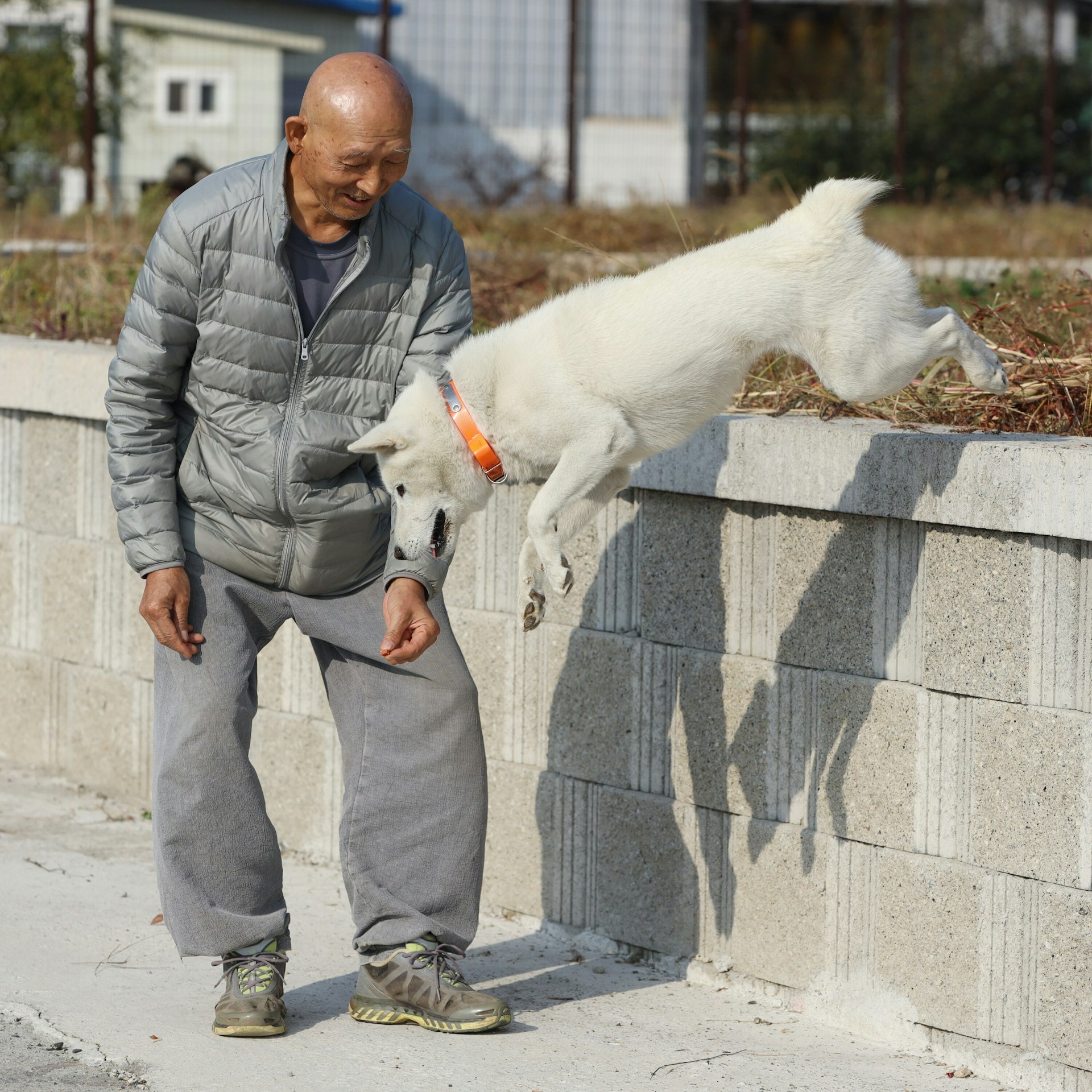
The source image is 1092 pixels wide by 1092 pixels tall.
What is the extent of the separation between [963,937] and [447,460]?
1.59 metres

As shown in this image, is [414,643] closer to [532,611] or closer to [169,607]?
[532,611]

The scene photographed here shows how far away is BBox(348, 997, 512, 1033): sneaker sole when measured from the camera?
Result: 3.64 metres

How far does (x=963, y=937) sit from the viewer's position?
353 cm

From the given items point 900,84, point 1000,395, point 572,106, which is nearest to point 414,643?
point 1000,395

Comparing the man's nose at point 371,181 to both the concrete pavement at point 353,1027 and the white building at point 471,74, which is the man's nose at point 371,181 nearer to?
the concrete pavement at point 353,1027

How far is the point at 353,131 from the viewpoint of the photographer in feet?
10.5

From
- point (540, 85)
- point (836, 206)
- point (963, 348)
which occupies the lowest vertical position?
point (963, 348)

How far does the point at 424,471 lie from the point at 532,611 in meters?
0.40

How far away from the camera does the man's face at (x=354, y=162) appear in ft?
10.5

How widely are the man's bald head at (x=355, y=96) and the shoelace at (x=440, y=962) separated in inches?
74.2

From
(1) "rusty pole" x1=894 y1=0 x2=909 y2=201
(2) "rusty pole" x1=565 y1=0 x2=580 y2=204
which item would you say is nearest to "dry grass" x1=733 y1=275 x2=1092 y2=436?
(2) "rusty pole" x1=565 y1=0 x2=580 y2=204

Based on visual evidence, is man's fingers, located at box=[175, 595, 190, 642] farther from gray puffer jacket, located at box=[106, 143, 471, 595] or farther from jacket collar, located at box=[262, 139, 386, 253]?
jacket collar, located at box=[262, 139, 386, 253]

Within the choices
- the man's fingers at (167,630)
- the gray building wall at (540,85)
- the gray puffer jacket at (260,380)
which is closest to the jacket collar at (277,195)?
the gray puffer jacket at (260,380)

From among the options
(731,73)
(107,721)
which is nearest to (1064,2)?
(731,73)
